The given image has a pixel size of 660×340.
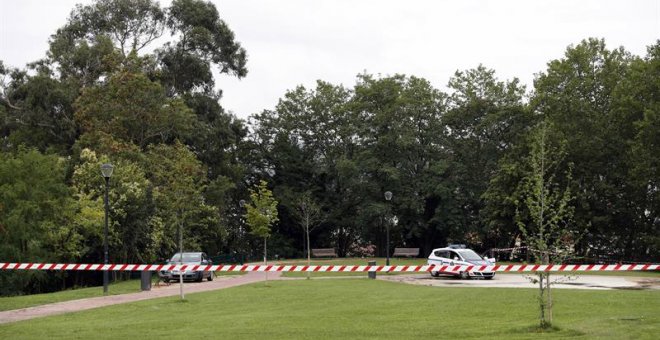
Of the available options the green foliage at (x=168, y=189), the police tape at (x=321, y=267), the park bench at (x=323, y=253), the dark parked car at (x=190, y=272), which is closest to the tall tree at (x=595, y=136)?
the police tape at (x=321, y=267)

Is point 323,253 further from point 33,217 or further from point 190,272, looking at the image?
point 33,217

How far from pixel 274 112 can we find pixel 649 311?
5392cm

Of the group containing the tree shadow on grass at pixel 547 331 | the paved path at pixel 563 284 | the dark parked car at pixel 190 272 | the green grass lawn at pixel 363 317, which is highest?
the dark parked car at pixel 190 272

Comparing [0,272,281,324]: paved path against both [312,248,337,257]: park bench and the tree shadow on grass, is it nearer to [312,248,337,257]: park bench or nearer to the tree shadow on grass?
the tree shadow on grass

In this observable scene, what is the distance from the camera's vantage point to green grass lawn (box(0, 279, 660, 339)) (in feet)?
46.6

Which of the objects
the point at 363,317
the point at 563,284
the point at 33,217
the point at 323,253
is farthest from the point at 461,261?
the point at 323,253

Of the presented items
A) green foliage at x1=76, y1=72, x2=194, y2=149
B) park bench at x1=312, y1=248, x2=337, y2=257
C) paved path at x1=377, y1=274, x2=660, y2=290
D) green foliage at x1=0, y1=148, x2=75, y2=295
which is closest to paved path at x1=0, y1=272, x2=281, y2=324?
green foliage at x1=0, y1=148, x2=75, y2=295

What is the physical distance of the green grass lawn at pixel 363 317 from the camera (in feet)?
46.6

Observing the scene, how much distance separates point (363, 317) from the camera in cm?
1744

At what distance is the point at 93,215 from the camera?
37.1 m

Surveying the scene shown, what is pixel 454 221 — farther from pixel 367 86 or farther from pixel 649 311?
pixel 649 311

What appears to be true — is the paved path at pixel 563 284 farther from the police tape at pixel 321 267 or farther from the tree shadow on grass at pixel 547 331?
the tree shadow on grass at pixel 547 331

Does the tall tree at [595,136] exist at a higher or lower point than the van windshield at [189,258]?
higher

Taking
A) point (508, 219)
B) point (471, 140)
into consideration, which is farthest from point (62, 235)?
point (471, 140)
